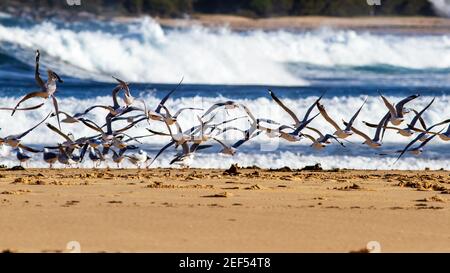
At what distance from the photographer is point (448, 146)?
22000mm

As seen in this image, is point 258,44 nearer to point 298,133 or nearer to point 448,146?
point 448,146

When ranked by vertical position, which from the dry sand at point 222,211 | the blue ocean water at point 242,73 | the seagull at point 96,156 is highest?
the blue ocean water at point 242,73

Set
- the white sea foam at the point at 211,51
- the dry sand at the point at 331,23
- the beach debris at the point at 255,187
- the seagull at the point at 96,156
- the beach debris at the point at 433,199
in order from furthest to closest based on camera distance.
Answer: the dry sand at the point at 331,23 < the white sea foam at the point at 211,51 < the seagull at the point at 96,156 < the beach debris at the point at 255,187 < the beach debris at the point at 433,199

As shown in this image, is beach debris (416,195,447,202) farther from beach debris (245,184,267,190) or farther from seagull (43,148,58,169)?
seagull (43,148,58,169)

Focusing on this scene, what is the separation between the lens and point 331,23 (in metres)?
49.2

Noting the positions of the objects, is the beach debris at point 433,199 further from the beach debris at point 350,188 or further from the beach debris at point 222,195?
the beach debris at point 222,195

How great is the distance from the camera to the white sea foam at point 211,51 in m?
38.6

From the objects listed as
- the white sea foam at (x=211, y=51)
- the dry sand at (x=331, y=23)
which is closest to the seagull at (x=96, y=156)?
the white sea foam at (x=211, y=51)

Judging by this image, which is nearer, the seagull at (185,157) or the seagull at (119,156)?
the seagull at (185,157)

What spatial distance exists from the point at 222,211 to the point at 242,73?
1042 inches

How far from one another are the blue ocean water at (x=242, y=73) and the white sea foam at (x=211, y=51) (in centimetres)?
4

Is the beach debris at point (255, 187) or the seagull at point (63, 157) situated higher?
the seagull at point (63, 157)

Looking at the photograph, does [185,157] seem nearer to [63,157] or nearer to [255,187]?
[63,157]
